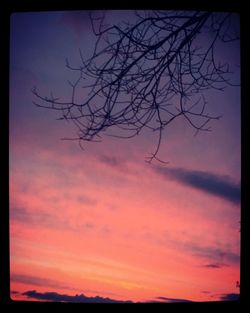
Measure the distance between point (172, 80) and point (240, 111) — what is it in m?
0.34

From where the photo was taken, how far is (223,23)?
210cm

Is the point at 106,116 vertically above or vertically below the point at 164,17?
below

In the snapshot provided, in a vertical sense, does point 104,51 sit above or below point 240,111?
above

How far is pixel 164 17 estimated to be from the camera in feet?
6.91
